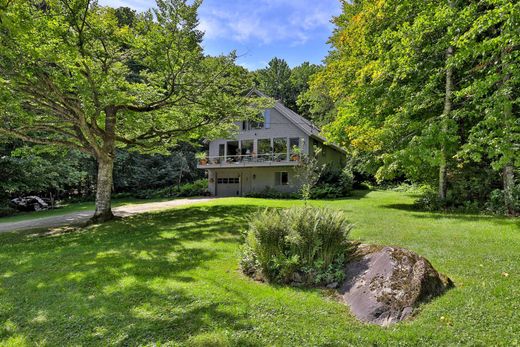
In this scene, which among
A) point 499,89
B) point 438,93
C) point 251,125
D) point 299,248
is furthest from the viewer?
point 251,125

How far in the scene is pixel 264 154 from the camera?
23.5 m

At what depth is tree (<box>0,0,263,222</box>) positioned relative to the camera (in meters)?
8.34

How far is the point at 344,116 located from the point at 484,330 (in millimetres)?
11488

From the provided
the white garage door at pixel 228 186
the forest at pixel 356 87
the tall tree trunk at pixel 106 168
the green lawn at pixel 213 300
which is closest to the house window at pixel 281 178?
the white garage door at pixel 228 186

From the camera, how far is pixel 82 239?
8609mm

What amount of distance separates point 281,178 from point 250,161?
290 centimetres

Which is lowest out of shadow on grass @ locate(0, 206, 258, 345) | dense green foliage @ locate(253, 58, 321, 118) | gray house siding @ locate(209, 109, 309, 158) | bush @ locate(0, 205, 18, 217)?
bush @ locate(0, 205, 18, 217)

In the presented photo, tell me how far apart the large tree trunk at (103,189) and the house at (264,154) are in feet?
43.0

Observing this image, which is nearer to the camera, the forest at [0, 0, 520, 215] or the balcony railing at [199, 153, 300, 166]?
the forest at [0, 0, 520, 215]

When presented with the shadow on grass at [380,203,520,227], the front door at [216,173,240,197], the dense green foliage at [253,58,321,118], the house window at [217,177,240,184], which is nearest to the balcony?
Result: the front door at [216,173,240,197]

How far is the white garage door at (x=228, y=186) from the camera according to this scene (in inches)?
1044

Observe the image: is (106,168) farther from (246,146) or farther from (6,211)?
(246,146)

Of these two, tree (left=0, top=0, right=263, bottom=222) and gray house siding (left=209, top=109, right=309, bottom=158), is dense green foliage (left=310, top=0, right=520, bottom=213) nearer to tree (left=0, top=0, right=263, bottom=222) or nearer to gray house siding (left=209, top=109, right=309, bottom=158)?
tree (left=0, top=0, right=263, bottom=222)

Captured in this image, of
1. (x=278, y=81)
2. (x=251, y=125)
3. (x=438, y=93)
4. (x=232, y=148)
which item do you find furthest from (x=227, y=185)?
(x=278, y=81)
